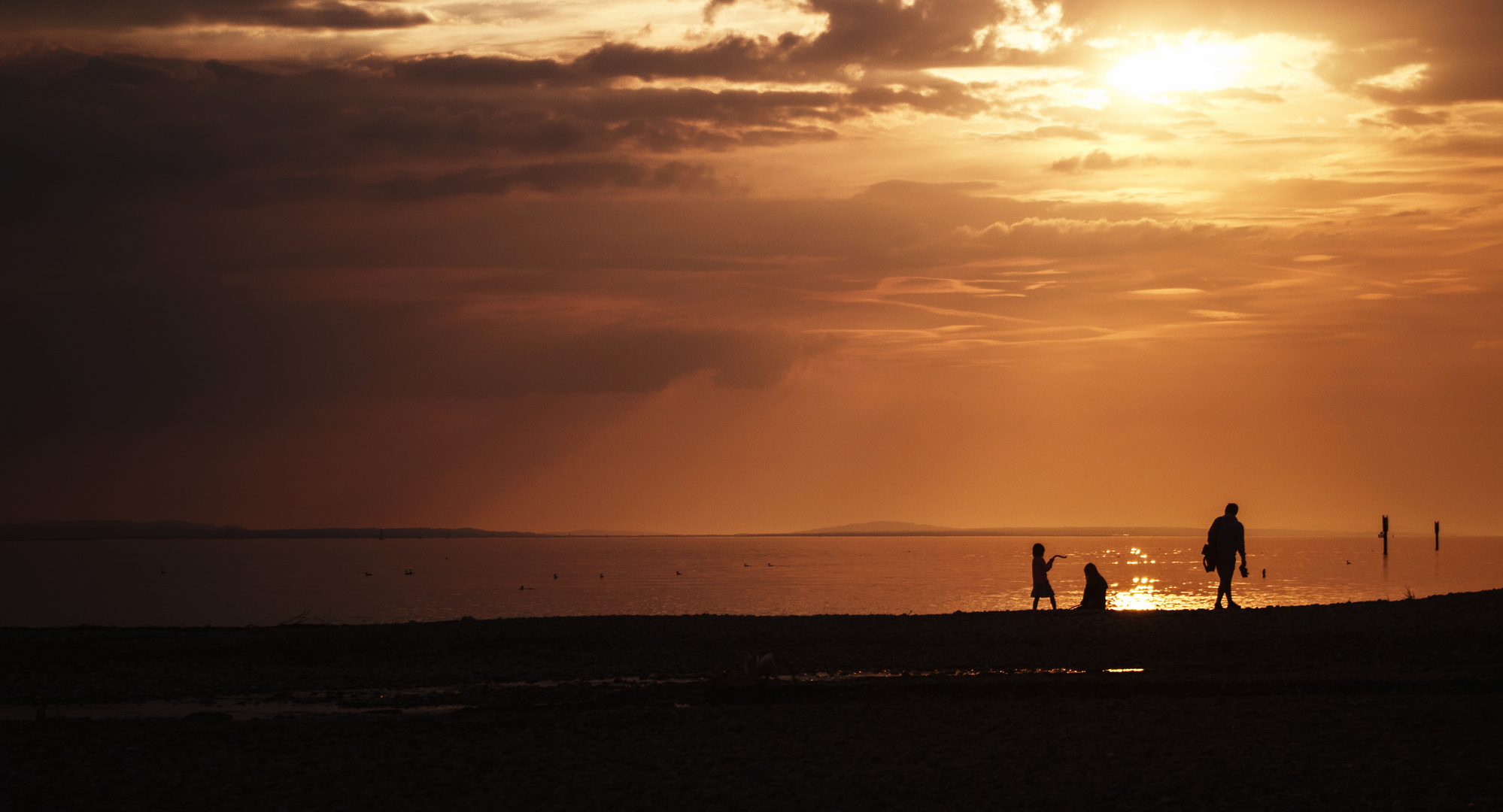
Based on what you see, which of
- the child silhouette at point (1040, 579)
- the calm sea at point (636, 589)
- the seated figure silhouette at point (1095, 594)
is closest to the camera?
the seated figure silhouette at point (1095, 594)

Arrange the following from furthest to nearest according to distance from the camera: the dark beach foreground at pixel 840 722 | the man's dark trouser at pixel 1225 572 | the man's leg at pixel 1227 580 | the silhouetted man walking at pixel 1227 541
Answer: the man's leg at pixel 1227 580
the man's dark trouser at pixel 1225 572
the silhouetted man walking at pixel 1227 541
the dark beach foreground at pixel 840 722

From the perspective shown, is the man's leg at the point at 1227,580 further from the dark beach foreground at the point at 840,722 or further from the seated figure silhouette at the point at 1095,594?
the seated figure silhouette at the point at 1095,594

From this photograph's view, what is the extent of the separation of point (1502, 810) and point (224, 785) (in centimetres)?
1143

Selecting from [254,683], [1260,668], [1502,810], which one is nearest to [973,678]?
[1260,668]

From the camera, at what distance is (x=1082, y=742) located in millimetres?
12031

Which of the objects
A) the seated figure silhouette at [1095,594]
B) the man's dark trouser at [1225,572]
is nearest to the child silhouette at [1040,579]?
the seated figure silhouette at [1095,594]

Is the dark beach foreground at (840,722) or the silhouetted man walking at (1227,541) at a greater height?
the silhouetted man walking at (1227,541)

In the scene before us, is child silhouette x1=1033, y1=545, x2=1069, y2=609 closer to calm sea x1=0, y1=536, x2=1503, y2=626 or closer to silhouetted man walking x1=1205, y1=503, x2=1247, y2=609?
silhouetted man walking x1=1205, y1=503, x2=1247, y2=609

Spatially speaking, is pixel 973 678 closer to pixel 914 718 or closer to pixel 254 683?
pixel 914 718

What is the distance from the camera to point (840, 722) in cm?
1390

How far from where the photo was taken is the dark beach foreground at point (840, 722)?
10.7m

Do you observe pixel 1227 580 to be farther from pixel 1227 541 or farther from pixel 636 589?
pixel 636 589

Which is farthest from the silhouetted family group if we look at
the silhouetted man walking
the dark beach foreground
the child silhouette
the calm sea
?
the calm sea

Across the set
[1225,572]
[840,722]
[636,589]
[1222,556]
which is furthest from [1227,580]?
[636,589]
